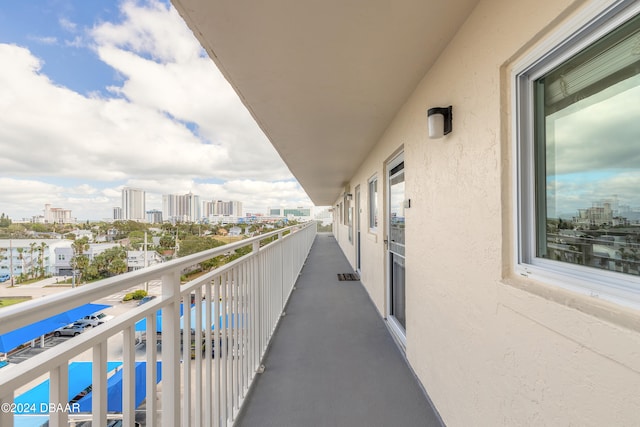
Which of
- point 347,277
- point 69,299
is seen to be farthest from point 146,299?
point 347,277

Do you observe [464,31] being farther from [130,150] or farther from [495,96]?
[130,150]

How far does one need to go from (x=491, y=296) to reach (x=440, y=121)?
3.41 ft

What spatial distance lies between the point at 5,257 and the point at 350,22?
6.27ft

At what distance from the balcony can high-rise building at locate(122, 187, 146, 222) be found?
7.36ft

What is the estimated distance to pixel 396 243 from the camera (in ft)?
10.0

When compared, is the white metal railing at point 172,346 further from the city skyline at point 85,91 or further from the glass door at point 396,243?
the glass door at point 396,243

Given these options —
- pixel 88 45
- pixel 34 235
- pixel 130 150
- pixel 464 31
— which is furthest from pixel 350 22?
pixel 130 150

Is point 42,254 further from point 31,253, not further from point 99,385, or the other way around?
point 99,385

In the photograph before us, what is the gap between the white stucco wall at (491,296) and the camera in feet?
2.50

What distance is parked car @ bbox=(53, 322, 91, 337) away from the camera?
70 centimetres

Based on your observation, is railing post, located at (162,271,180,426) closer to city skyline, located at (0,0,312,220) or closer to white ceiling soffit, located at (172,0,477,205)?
city skyline, located at (0,0,312,220)

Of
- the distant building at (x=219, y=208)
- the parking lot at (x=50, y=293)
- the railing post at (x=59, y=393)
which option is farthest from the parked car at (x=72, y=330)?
the distant building at (x=219, y=208)

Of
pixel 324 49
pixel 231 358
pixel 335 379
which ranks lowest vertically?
pixel 335 379

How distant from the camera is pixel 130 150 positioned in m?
8.41
